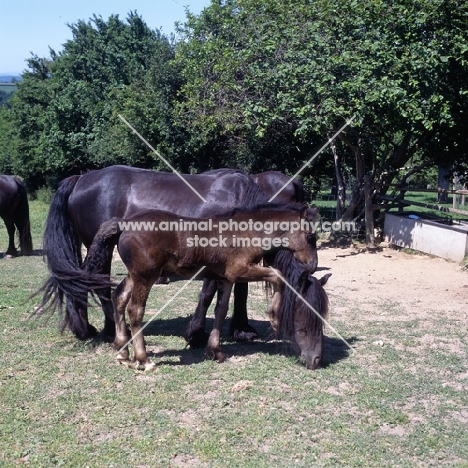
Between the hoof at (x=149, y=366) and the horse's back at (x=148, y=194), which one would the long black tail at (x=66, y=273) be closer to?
the horse's back at (x=148, y=194)

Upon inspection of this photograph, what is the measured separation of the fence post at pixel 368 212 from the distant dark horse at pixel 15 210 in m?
7.24

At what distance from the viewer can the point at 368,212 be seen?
42.0ft

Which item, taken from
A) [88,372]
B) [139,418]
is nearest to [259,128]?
[88,372]

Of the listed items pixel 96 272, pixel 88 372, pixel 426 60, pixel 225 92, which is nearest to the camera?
pixel 88 372

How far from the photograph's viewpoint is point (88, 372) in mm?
5176

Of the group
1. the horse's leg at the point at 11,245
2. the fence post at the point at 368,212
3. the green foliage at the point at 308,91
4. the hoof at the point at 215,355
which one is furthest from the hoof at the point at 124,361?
the fence post at the point at 368,212

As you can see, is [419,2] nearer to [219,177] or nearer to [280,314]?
[219,177]

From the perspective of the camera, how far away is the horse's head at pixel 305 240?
5.28 meters

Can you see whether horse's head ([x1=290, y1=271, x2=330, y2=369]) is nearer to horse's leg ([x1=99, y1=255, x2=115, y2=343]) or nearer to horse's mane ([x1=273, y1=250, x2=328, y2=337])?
horse's mane ([x1=273, y1=250, x2=328, y2=337])

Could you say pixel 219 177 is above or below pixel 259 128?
below

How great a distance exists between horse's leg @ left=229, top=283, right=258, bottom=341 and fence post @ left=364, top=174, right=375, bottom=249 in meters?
6.86

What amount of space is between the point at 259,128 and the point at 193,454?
874cm

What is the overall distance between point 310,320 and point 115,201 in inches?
96.3

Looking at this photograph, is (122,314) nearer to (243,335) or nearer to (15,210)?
(243,335)
